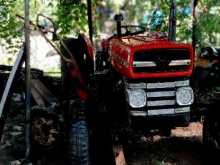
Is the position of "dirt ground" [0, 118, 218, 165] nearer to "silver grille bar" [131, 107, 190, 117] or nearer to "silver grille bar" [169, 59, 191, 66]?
"silver grille bar" [131, 107, 190, 117]

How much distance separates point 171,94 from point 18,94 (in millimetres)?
3694

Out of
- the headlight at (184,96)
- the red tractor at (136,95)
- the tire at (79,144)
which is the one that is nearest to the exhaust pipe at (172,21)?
the red tractor at (136,95)

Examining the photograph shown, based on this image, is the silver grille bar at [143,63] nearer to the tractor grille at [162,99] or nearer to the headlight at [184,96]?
the tractor grille at [162,99]

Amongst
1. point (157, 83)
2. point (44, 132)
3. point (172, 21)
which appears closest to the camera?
point (157, 83)

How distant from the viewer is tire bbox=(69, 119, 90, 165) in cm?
558

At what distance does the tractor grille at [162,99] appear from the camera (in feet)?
18.0

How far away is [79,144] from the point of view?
220 inches

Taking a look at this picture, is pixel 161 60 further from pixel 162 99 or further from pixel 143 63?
pixel 162 99

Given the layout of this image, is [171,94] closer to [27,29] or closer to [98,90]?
[98,90]

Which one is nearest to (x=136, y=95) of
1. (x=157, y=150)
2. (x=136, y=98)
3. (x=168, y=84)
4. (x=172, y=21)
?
(x=136, y=98)

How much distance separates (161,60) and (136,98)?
527 millimetres

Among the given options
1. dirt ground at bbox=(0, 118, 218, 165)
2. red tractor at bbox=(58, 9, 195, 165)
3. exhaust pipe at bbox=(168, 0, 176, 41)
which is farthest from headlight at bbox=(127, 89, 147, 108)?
exhaust pipe at bbox=(168, 0, 176, 41)

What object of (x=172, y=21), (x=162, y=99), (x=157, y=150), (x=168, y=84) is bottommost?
(x=157, y=150)

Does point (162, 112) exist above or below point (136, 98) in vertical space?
below
